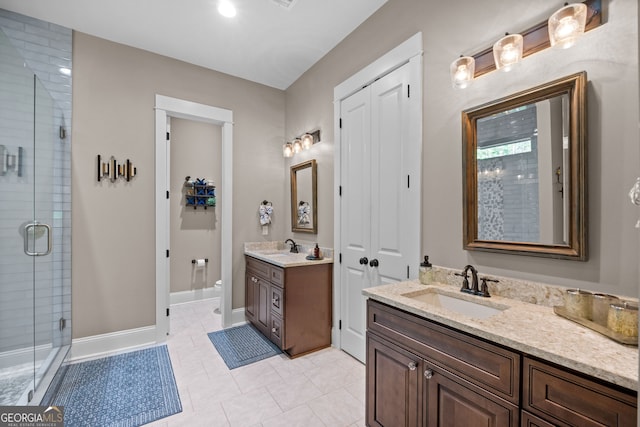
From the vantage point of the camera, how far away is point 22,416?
1.65 metres

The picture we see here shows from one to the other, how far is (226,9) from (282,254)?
2427 mm

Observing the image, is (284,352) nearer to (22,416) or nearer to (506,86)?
(22,416)

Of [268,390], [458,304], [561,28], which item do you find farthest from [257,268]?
[561,28]

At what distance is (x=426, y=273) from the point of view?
1.79m

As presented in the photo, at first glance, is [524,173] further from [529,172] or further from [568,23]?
[568,23]

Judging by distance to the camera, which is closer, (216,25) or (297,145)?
(216,25)

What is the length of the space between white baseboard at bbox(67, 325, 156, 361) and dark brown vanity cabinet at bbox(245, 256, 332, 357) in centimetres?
119

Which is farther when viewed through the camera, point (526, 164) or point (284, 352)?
point (284, 352)

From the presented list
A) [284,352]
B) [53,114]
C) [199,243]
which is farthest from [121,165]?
[284,352]

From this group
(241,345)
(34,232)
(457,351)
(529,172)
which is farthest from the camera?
(241,345)

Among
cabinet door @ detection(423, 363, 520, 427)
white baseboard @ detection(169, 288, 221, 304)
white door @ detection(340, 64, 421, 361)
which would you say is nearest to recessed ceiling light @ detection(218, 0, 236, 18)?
white door @ detection(340, 64, 421, 361)

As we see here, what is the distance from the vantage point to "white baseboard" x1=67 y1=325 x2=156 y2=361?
8.44ft

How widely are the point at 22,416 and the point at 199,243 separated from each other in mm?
2843

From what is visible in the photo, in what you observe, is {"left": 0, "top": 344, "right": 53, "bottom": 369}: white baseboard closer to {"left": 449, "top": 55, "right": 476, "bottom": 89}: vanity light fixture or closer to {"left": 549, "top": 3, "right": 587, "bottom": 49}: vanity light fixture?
{"left": 449, "top": 55, "right": 476, "bottom": 89}: vanity light fixture
